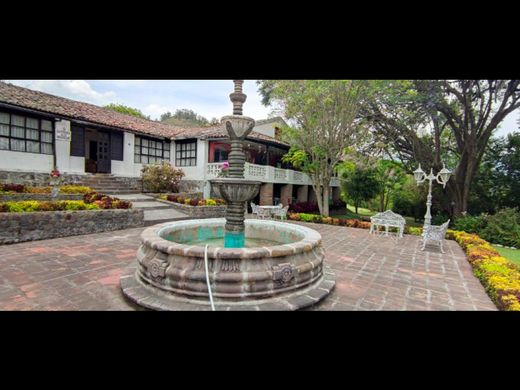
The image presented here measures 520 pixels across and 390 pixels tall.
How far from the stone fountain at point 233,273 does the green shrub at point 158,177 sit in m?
11.4

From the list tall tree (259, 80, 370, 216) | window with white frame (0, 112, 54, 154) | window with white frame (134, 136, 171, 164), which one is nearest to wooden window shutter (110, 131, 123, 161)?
window with white frame (134, 136, 171, 164)

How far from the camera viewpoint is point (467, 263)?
6.41 metres

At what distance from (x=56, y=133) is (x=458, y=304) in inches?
653

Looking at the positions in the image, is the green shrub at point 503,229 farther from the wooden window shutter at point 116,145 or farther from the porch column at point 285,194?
the wooden window shutter at point 116,145

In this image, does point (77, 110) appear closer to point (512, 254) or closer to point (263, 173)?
point (263, 173)

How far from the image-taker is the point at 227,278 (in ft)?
11.2

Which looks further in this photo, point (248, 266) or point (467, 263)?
point (467, 263)

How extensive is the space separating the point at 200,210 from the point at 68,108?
970 cm

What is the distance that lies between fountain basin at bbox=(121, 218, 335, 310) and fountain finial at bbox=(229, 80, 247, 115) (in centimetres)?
256

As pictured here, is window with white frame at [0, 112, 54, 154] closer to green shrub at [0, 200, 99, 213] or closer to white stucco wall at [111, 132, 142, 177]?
white stucco wall at [111, 132, 142, 177]

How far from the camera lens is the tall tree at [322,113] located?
12.2m

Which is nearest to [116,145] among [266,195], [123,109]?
[266,195]
